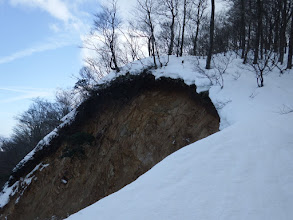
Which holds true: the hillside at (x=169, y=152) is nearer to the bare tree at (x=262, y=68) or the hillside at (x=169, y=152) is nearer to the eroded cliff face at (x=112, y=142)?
the eroded cliff face at (x=112, y=142)

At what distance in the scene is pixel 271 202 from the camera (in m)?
2.29

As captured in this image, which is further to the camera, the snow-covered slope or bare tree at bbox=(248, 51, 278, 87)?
bare tree at bbox=(248, 51, 278, 87)

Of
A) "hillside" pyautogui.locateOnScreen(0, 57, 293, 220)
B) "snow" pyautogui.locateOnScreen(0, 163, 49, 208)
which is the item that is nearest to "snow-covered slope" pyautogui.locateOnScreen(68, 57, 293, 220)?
"hillside" pyautogui.locateOnScreen(0, 57, 293, 220)

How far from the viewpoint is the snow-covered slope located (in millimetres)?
2312

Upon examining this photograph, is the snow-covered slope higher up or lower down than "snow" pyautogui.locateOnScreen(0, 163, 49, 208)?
higher up

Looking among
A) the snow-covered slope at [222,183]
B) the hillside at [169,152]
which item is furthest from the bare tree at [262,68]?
the snow-covered slope at [222,183]

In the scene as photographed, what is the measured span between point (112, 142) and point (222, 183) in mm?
9022

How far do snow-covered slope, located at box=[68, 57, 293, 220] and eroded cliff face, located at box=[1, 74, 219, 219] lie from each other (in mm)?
4716

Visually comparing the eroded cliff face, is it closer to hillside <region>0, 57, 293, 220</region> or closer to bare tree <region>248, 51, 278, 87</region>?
hillside <region>0, 57, 293, 220</region>

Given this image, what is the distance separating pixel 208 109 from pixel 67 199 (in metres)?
9.13

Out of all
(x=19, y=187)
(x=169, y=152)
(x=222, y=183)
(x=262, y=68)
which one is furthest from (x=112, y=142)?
(x=222, y=183)

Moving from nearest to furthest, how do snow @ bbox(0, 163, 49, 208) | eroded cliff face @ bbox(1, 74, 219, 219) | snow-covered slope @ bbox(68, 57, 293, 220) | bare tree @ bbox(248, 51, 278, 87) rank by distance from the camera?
snow-covered slope @ bbox(68, 57, 293, 220), bare tree @ bbox(248, 51, 278, 87), eroded cliff face @ bbox(1, 74, 219, 219), snow @ bbox(0, 163, 49, 208)

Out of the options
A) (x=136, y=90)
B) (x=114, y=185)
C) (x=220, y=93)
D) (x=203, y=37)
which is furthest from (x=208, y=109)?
(x=203, y=37)

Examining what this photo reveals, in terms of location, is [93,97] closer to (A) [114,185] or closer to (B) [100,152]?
(B) [100,152]
